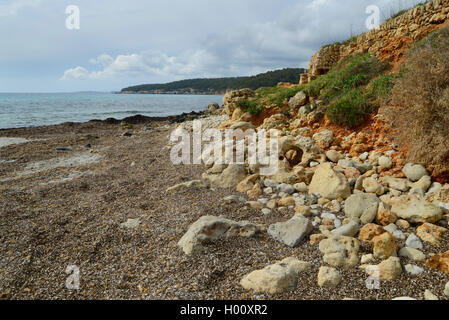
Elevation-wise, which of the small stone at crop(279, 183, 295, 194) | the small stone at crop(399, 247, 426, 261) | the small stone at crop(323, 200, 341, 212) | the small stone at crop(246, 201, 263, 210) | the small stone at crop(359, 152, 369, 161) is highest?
the small stone at crop(359, 152, 369, 161)

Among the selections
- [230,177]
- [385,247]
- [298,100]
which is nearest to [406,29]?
[298,100]

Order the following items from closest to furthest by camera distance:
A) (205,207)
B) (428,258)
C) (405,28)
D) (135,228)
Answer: (428,258) → (135,228) → (205,207) → (405,28)

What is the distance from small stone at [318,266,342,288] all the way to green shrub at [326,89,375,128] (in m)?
5.44

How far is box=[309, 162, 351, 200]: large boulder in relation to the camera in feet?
16.3

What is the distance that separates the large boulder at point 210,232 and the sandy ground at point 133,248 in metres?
0.11

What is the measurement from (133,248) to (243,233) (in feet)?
5.38

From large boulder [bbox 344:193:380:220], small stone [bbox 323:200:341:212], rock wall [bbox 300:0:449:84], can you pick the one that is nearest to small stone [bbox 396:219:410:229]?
large boulder [bbox 344:193:380:220]

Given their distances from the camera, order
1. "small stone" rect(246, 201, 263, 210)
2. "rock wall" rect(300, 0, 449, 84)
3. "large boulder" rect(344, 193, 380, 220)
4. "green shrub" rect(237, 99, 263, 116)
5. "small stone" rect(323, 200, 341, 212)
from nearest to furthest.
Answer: "large boulder" rect(344, 193, 380, 220)
"small stone" rect(323, 200, 341, 212)
"small stone" rect(246, 201, 263, 210)
"rock wall" rect(300, 0, 449, 84)
"green shrub" rect(237, 99, 263, 116)

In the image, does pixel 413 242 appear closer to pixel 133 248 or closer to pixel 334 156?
pixel 334 156

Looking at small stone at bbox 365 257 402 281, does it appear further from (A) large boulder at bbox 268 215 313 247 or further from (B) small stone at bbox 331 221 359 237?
(A) large boulder at bbox 268 215 313 247

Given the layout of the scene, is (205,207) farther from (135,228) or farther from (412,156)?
(412,156)

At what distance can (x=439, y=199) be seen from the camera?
4.21 meters
